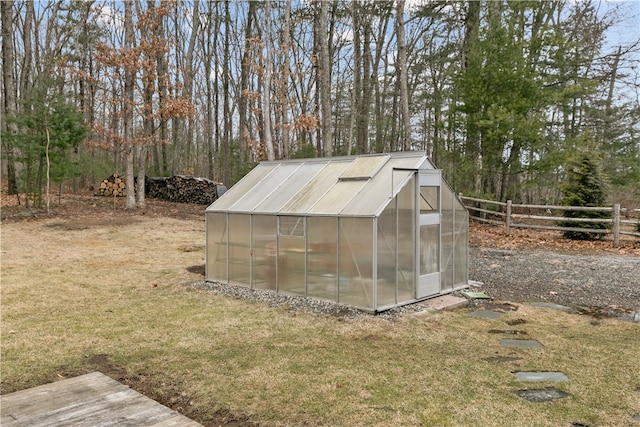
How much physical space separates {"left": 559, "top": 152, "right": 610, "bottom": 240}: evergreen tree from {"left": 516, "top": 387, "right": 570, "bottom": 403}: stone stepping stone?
421 inches

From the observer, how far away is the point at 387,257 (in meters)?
6.57

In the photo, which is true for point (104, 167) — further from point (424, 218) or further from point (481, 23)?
point (424, 218)

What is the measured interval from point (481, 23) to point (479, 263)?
33.7 ft

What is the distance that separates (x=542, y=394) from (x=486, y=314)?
270cm

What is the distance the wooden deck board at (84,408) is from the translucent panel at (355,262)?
11.5 ft

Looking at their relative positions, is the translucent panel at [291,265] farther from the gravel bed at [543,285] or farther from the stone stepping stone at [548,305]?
the stone stepping stone at [548,305]

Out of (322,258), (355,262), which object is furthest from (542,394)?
(322,258)

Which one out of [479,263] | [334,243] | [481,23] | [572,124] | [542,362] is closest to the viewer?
[542,362]

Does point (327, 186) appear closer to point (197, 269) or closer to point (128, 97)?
point (197, 269)

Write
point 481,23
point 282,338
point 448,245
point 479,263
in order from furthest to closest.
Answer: point 481,23, point 479,263, point 448,245, point 282,338

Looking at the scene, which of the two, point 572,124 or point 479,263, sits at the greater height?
point 572,124

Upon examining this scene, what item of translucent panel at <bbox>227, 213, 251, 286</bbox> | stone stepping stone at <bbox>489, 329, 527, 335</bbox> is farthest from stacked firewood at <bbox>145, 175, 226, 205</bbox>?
stone stepping stone at <bbox>489, 329, 527, 335</bbox>

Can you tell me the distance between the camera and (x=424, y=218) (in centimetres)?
734

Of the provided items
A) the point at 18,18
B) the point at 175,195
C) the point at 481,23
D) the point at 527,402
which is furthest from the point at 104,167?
the point at 527,402
